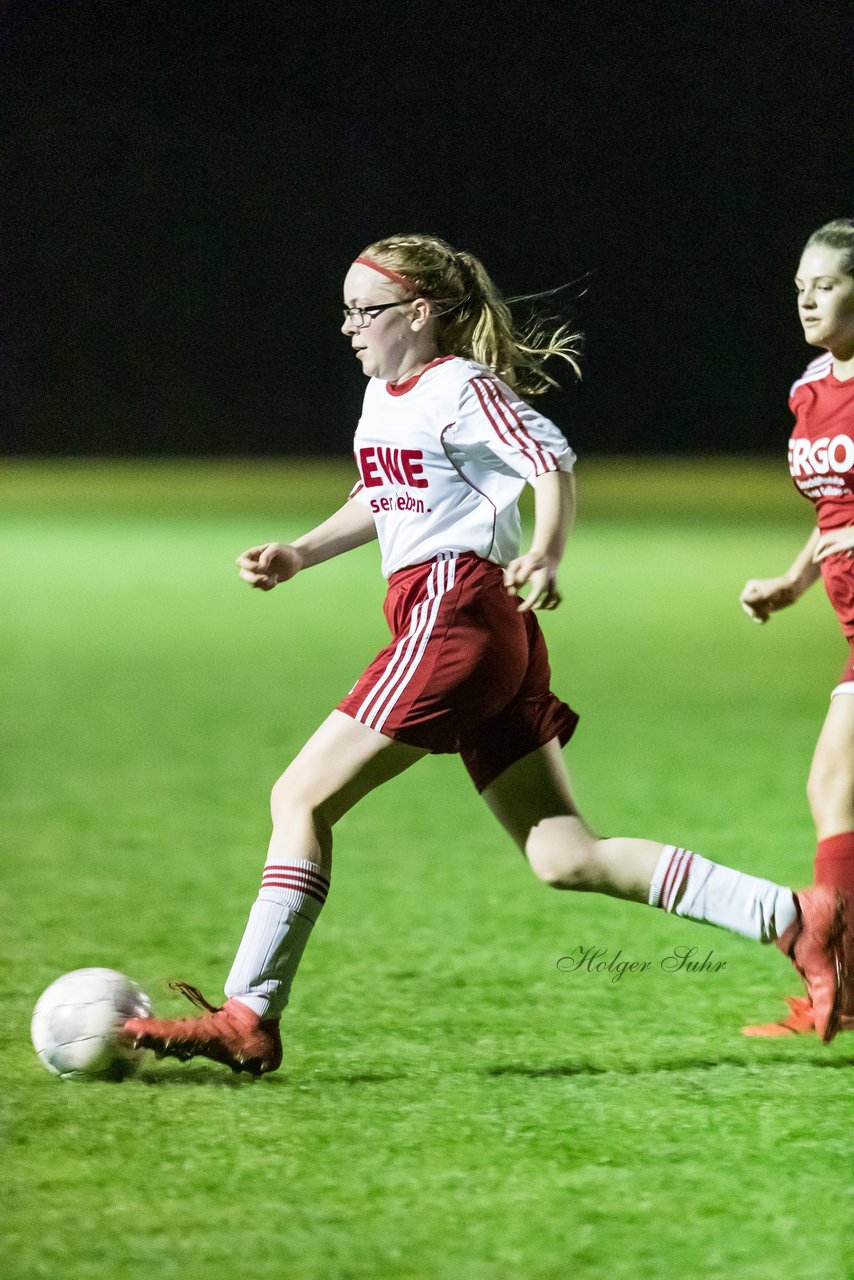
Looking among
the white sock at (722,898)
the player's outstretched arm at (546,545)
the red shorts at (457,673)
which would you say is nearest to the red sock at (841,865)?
the white sock at (722,898)

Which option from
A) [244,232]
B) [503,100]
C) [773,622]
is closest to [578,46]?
[503,100]

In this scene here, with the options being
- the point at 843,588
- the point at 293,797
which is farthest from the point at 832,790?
the point at 293,797

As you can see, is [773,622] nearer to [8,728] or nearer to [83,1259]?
[8,728]

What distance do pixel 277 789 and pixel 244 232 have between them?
2990 centimetres

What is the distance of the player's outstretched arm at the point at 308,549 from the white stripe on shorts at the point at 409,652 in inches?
11.4

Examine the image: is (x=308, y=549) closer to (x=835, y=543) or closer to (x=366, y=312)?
(x=366, y=312)

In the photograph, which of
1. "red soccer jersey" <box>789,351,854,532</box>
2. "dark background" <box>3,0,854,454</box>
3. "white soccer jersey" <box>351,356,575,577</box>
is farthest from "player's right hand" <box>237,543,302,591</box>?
"dark background" <box>3,0,854,454</box>

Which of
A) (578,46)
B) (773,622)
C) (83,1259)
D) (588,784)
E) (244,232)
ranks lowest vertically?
(83,1259)

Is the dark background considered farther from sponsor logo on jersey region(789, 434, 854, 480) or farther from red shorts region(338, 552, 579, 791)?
red shorts region(338, 552, 579, 791)

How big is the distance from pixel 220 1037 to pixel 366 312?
1538mm

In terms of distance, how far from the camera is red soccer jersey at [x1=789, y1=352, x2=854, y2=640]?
12.9 ft

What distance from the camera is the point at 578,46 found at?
29125 millimetres

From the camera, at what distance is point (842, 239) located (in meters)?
3.85

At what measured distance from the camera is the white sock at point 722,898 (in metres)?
3.63
